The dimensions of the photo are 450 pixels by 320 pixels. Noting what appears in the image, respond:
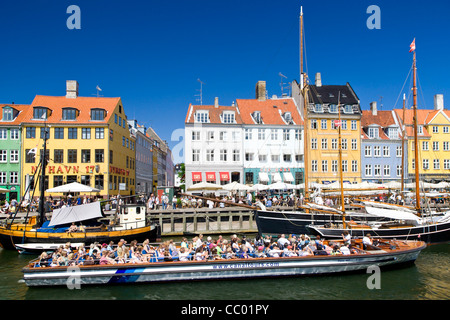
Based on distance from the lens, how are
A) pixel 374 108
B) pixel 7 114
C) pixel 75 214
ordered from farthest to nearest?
pixel 374 108, pixel 7 114, pixel 75 214

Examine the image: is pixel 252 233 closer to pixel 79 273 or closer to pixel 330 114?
pixel 79 273

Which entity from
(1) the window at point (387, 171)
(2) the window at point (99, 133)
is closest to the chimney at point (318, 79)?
(1) the window at point (387, 171)

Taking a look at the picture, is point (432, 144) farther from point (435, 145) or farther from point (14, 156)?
point (14, 156)

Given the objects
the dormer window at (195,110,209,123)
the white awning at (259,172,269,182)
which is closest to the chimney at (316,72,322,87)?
the white awning at (259,172,269,182)

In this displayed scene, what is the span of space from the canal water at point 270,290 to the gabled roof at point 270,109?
105 ft

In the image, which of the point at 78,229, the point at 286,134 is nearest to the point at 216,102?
the point at 286,134

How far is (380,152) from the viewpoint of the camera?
168ft

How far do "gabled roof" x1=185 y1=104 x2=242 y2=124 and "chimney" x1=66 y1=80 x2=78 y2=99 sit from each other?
588 inches

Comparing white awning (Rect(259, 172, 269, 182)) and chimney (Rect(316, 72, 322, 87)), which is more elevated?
chimney (Rect(316, 72, 322, 87))

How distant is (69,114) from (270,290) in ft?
119

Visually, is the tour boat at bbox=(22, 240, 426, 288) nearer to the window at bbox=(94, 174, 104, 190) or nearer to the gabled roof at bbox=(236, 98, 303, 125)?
the window at bbox=(94, 174, 104, 190)

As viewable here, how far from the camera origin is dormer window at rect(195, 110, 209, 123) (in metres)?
45.6
